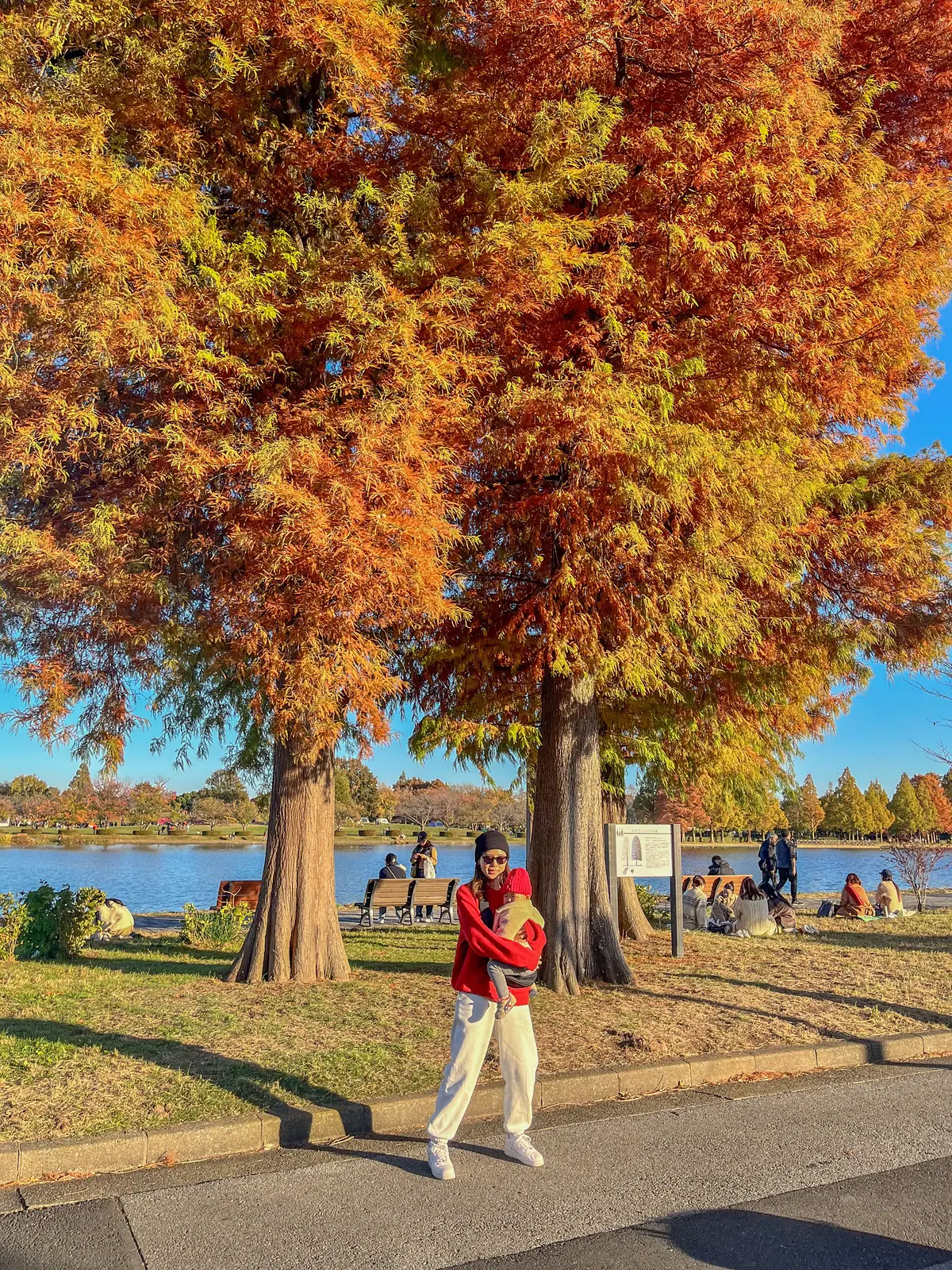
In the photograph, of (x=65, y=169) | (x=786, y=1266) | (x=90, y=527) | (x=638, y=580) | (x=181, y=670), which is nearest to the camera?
(x=786, y=1266)

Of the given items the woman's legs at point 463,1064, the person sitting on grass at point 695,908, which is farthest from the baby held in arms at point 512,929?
the person sitting on grass at point 695,908

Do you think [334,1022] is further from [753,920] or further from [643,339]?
[753,920]

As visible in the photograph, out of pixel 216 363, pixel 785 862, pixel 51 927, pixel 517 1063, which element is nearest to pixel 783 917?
pixel 785 862

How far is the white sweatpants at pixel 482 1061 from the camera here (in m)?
4.84

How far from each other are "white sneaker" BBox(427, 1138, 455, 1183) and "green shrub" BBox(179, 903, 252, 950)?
811cm

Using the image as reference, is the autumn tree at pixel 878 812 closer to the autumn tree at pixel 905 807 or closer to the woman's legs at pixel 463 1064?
the autumn tree at pixel 905 807

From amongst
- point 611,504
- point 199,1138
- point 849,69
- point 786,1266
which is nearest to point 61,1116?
point 199,1138

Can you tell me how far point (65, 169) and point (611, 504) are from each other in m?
4.95

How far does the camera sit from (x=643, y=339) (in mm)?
8625

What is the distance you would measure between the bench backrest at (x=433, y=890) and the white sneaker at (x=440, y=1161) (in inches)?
460

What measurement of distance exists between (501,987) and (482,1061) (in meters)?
0.39

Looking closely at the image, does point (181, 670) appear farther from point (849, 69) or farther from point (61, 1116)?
point (849, 69)

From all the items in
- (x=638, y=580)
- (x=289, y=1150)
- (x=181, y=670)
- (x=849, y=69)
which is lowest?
(x=289, y=1150)

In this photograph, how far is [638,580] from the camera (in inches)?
360
